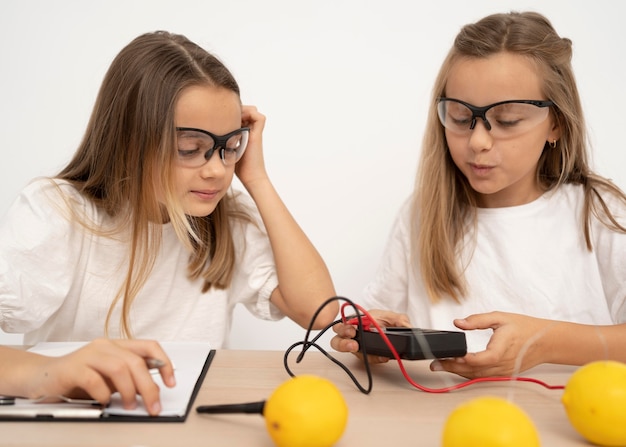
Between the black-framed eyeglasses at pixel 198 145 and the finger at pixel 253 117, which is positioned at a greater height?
the finger at pixel 253 117

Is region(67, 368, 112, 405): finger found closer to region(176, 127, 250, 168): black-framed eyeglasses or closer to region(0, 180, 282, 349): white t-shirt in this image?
region(0, 180, 282, 349): white t-shirt

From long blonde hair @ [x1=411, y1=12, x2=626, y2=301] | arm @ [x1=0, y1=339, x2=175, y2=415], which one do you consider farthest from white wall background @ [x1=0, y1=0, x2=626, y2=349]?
arm @ [x1=0, y1=339, x2=175, y2=415]

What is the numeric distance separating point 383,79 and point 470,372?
4.97 feet

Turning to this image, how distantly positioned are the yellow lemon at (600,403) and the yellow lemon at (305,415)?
0.87 ft

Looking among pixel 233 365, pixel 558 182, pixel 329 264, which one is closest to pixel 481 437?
pixel 233 365

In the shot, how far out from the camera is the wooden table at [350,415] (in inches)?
29.1

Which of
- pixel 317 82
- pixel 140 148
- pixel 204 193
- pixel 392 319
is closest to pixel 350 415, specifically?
pixel 392 319

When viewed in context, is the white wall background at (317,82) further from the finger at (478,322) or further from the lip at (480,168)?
the finger at (478,322)

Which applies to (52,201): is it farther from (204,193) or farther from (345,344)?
(345,344)

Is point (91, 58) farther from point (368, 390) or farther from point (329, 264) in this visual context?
point (368, 390)

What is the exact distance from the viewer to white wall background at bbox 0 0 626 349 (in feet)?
7.52

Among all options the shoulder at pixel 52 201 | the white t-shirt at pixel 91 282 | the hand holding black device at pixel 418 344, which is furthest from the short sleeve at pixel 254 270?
the hand holding black device at pixel 418 344

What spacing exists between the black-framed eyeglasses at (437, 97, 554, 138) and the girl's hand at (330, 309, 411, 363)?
50 centimetres

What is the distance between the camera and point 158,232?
5.12 feet
